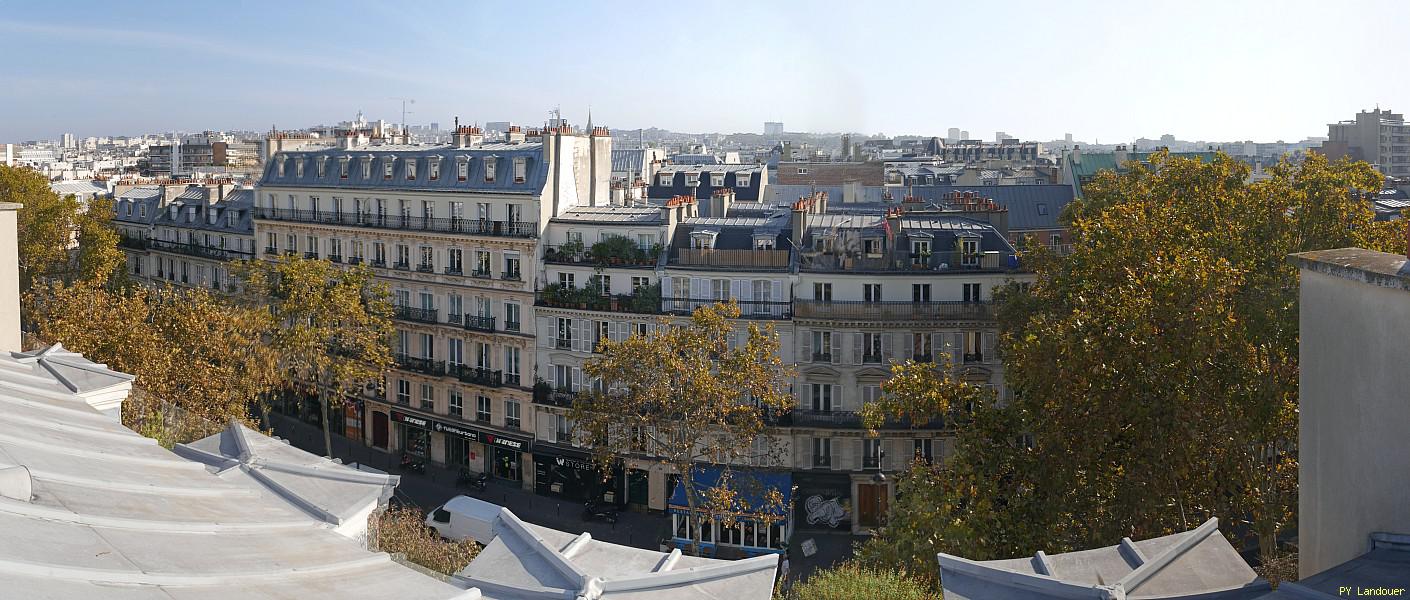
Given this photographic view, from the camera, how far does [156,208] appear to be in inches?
2339

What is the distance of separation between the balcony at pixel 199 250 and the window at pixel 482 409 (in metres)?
15.7

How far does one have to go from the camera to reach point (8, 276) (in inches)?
699

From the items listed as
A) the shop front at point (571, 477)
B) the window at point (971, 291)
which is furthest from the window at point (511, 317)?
the window at point (971, 291)

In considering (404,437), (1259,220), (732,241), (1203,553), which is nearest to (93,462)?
Answer: (1203,553)

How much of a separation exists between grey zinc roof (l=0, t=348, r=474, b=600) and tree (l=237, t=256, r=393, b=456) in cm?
2536

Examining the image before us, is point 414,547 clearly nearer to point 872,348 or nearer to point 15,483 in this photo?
point 15,483

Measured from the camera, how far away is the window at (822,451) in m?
35.8

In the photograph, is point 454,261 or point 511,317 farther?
point 454,261

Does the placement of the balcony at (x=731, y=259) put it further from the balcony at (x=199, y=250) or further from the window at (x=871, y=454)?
the balcony at (x=199, y=250)

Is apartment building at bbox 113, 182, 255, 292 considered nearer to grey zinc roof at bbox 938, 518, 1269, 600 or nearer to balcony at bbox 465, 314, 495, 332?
balcony at bbox 465, 314, 495, 332

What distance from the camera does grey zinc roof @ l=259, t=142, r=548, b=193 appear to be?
137 ft

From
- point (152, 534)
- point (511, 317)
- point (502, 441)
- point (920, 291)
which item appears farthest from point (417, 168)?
point (152, 534)

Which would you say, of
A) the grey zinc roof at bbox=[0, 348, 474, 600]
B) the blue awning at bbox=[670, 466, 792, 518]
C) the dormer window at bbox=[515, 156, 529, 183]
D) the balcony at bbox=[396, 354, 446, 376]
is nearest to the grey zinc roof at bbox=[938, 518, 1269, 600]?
the grey zinc roof at bbox=[0, 348, 474, 600]

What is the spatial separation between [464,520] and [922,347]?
45.0 feet
